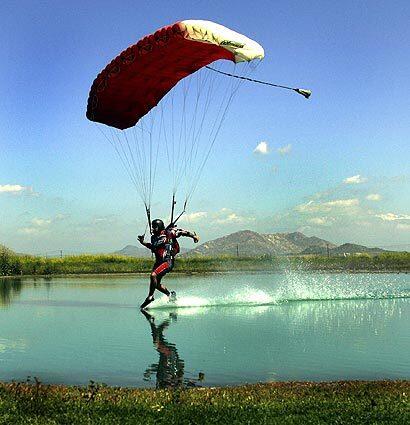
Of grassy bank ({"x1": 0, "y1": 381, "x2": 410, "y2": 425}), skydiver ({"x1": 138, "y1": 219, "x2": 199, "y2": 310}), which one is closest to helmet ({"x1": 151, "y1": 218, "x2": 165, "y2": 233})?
skydiver ({"x1": 138, "y1": 219, "x2": 199, "y2": 310})

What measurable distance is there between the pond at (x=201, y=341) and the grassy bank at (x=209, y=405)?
132cm

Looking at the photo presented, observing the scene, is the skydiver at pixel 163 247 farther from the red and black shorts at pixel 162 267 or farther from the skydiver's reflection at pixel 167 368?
the skydiver's reflection at pixel 167 368

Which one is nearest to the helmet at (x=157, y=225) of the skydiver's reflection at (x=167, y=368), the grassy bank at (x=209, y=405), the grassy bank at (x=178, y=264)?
the skydiver's reflection at (x=167, y=368)

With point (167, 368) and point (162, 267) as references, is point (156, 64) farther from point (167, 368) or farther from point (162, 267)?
point (167, 368)

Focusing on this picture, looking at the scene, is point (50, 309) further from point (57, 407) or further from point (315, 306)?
point (57, 407)

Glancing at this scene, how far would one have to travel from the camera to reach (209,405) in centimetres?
878

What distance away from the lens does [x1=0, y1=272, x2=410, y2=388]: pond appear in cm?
1153

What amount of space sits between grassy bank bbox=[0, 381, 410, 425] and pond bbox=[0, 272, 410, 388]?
1317 millimetres

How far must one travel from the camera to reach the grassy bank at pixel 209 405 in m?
8.34

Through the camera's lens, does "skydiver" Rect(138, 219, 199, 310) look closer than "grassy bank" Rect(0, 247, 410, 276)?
Yes

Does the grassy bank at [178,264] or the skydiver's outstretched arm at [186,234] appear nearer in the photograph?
the skydiver's outstretched arm at [186,234]

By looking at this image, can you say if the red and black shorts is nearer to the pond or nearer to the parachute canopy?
the pond

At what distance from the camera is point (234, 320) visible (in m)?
19.3

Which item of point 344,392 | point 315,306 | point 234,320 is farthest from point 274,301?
point 344,392
